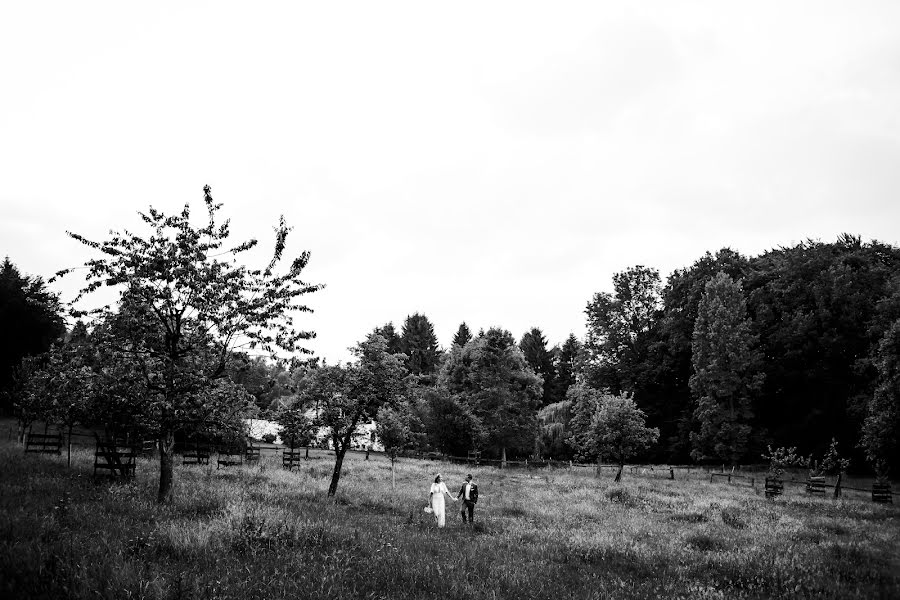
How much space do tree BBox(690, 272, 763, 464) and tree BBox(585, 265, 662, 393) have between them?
44.9 ft

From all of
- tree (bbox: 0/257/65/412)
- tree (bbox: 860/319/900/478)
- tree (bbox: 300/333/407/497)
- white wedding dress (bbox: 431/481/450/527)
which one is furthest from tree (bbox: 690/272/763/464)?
tree (bbox: 0/257/65/412)

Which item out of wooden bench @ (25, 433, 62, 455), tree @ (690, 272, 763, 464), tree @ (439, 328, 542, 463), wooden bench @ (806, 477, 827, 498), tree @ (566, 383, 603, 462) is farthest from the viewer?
tree @ (566, 383, 603, 462)

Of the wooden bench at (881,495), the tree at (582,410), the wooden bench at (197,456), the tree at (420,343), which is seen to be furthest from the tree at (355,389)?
the tree at (420,343)

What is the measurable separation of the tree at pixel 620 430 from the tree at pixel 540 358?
50.1 m

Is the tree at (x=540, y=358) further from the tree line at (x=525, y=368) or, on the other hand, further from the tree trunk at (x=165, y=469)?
the tree trunk at (x=165, y=469)

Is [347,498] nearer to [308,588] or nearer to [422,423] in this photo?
[308,588]

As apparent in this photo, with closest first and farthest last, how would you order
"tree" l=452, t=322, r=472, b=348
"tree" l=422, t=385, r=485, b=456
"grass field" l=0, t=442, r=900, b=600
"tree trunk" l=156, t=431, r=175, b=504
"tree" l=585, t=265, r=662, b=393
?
"grass field" l=0, t=442, r=900, b=600 < "tree trunk" l=156, t=431, r=175, b=504 < "tree" l=422, t=385, r=485, b=456 < "tree" l=585, t=265, r=662, b=393 < "tree" l=452, t=322, r=472, b=348

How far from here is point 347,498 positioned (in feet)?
64.1

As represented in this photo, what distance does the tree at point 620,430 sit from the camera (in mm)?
40406

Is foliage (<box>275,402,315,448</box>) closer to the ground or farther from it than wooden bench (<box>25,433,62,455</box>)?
farther from it

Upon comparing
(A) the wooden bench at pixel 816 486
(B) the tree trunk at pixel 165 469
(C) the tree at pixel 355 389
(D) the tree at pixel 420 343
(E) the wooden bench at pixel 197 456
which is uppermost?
(D) the tree at pixel 420 343

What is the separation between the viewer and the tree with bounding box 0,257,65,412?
153 ft

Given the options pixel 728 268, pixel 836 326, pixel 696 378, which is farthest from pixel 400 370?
pixel 728 268

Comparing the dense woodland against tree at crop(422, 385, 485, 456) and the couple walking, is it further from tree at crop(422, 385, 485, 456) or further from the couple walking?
the couple walking
